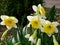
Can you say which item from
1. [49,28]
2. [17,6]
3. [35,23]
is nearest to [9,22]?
[35,23]

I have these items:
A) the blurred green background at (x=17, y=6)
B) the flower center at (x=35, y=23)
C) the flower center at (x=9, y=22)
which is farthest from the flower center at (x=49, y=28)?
the blurred green background at (x=17, y=6)

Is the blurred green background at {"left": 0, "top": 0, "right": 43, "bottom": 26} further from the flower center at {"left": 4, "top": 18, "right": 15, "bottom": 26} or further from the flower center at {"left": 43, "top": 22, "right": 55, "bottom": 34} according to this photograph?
the flower center at {"left": 43, "top": 22, "right": 55, "bottom": 34}

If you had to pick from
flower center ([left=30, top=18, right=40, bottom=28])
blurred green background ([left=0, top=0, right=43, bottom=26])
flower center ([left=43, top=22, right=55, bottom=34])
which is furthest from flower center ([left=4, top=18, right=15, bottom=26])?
blurred green background ([left=0, top=0, right=43, bottom=26])

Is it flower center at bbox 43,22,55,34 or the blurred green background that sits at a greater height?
flower center at bbox 43,22,55,34

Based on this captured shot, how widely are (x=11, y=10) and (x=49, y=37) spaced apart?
4183 millimetres

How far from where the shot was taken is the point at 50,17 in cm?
276

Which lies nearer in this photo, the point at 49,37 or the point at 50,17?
the point at 49,37

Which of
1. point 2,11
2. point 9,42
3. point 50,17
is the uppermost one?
point 50,17

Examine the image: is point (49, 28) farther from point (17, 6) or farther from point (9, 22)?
point (17, 6)

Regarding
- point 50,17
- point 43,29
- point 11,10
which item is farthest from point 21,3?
point 43,29

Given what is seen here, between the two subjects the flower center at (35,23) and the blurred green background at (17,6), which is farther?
the blurred green background at (17,6)

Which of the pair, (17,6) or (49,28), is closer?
(49,28)

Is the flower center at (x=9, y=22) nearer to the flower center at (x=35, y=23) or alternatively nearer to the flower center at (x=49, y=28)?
the flower center at (x=35, y=23)

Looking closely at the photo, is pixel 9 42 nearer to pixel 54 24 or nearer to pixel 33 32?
pixel 33 32
